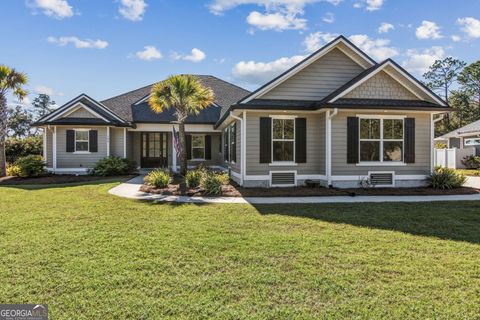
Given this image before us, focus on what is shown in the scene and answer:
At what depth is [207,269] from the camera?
13.7 feet

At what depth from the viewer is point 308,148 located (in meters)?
12.4

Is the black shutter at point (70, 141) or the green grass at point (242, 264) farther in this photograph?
the black shutter at point (70, 141)

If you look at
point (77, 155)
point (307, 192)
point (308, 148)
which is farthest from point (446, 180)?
point (77, 155)

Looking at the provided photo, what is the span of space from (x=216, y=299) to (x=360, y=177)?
9.96 metres

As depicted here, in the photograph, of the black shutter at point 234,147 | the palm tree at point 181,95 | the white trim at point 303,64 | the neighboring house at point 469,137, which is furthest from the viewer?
the neighboring house at point 469,137

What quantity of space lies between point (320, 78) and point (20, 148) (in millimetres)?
20816

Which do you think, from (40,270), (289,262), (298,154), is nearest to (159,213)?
(40,270)

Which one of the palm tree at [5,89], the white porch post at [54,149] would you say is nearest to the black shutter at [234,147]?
the white porch post at [54,149]

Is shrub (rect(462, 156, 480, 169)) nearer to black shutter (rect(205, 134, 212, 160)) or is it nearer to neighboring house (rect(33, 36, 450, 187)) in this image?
neighboring house (rect(33, 36, 450, 187))

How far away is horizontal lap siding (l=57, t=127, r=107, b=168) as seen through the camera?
17.6 m

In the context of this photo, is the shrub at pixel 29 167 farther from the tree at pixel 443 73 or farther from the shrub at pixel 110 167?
the tree at pixel 443 73

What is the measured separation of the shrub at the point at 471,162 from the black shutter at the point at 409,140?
1336cm

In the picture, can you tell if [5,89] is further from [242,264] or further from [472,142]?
[472,142]

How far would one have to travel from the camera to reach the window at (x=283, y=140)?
12211 mm
